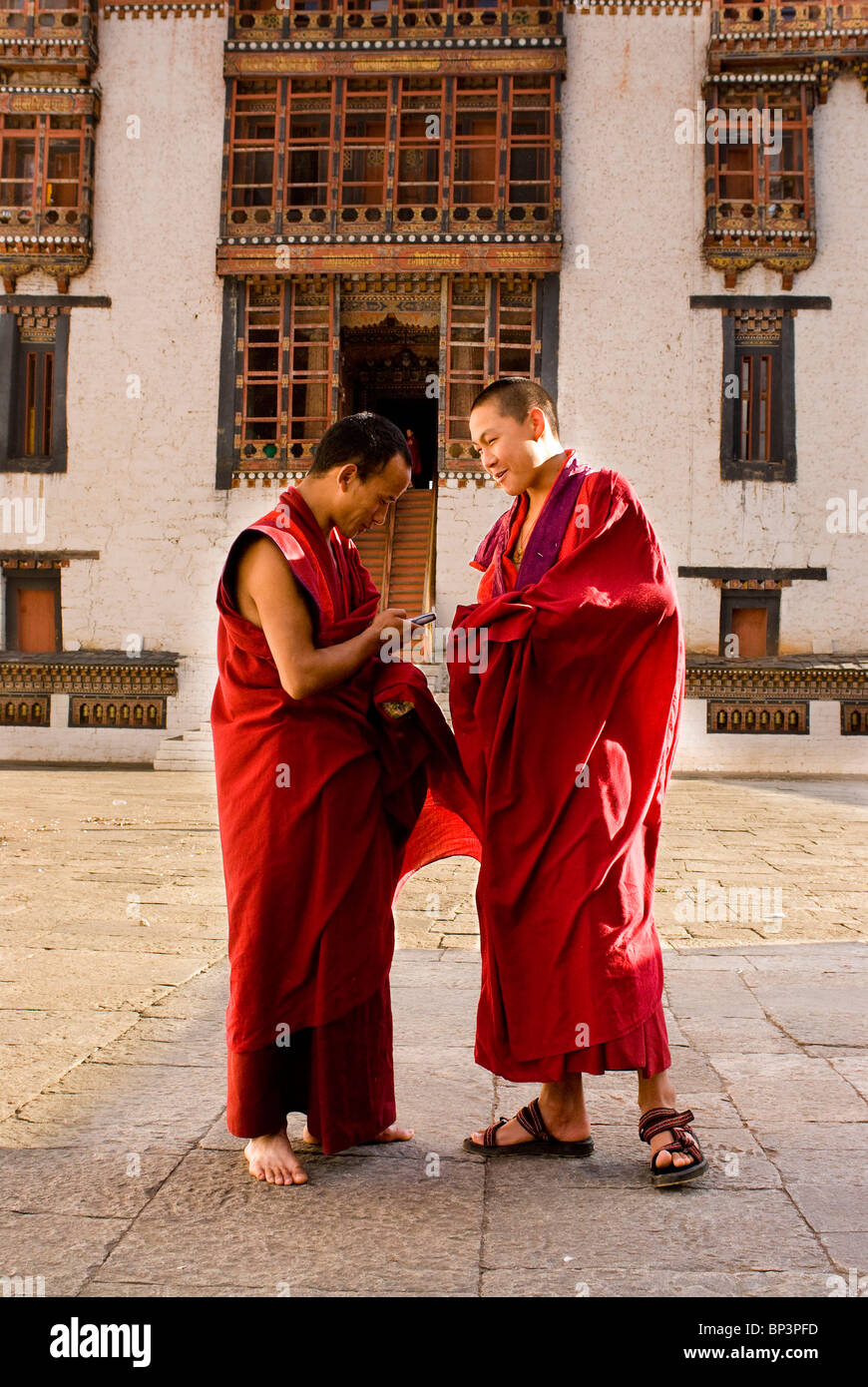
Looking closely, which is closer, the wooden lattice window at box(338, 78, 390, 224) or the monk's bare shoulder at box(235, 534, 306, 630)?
the monk's bare shoulder at box(235, 534, 306, 630)

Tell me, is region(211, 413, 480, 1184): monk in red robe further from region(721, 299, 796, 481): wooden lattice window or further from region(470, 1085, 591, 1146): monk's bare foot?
region(721, 299, 796, 481): wooden lattice window

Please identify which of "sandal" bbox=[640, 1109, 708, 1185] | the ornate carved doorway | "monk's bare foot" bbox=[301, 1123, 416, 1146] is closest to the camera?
"sandal" bbox=[640, 1109, 708, 1185]

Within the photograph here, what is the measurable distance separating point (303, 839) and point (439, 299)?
48.3 feet

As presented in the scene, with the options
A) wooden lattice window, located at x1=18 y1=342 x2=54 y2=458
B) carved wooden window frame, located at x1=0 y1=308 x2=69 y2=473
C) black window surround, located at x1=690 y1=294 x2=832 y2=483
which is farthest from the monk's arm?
wooden lattice window, located at x1=18 y1=342 x2=54 y2=458

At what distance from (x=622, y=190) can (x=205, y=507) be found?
23.9 feet

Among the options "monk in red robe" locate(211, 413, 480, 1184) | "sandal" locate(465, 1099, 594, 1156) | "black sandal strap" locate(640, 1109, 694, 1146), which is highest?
"monk in red robe" locate(211, 413, 480, 1184)

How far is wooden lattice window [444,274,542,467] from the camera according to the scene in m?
15.7

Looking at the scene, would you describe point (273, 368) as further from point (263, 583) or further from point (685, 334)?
point (263, 583)

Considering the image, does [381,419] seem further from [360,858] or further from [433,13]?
[433,13]

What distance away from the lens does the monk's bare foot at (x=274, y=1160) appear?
233 centimetres

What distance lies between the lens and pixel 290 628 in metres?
2.38

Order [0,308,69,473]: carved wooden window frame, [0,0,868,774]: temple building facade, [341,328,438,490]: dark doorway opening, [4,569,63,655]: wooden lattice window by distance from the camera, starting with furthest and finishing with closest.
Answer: [341,328,438,490]: dark doorway opening < [4,569,63,655]: wooden lattice window < [0,308,69,473]: carved wooden window frame < [0,0,868,774]: temple building facade

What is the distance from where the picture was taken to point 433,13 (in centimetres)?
1566

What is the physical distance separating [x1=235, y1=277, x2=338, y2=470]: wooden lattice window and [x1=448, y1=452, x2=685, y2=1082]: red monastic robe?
45.0 feet
